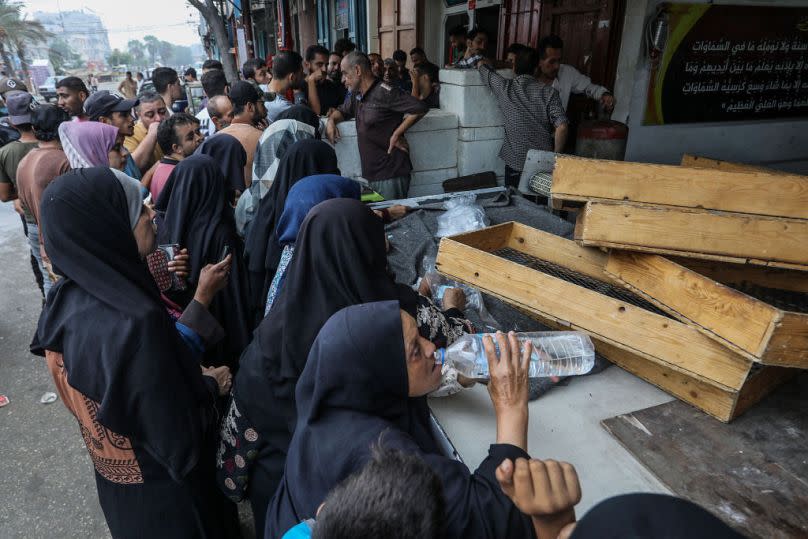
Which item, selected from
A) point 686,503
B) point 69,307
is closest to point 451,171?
point 69,307

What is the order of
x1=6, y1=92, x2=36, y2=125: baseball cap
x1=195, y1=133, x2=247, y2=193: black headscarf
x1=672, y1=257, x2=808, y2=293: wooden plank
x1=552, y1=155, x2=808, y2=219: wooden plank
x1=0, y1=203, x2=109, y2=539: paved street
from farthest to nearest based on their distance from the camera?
x1=6, y1=92, x2=36, y2=125: baseball cap < x1=195, y1=133, x2=247, y2=193: black headscarf < x1=0, y1=203, x2=109, y2=539: paved street < x1=672, y1=257, x2=808, y2=293: wooden plank < x1=552, y1=155, x2=808, y2=219: wooden plank

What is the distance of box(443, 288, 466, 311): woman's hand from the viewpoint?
2.20 metres

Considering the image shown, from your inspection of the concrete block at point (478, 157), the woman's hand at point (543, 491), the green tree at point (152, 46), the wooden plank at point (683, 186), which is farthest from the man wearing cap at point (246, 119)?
the green tree at point (152, 46)

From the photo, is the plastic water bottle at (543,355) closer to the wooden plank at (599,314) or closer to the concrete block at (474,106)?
the wooden plank at (599,314)

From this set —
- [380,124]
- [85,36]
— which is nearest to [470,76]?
[380,124]

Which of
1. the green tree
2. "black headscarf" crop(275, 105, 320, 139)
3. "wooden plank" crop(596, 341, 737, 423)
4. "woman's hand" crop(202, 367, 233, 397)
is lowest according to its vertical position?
"woman's hand" crop(202, 367, 233, 397)

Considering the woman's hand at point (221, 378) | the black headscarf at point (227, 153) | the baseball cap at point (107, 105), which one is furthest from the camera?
the baseball cap at point (107, 105)

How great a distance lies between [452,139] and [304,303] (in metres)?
3.57

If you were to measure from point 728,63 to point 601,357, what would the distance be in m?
4.94

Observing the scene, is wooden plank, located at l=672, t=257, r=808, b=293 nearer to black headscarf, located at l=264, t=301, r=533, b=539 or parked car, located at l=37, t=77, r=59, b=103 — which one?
black headscarf, located at l=264, t=301, r=533, b=539

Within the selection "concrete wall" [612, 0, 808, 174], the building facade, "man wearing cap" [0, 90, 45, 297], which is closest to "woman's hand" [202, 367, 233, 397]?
"man wearing cap" [0, 90, 45, 297]

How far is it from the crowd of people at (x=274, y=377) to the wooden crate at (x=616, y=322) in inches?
9.7

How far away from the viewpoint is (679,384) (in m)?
1.78

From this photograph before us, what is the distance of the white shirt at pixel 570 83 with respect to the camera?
16.0ft
